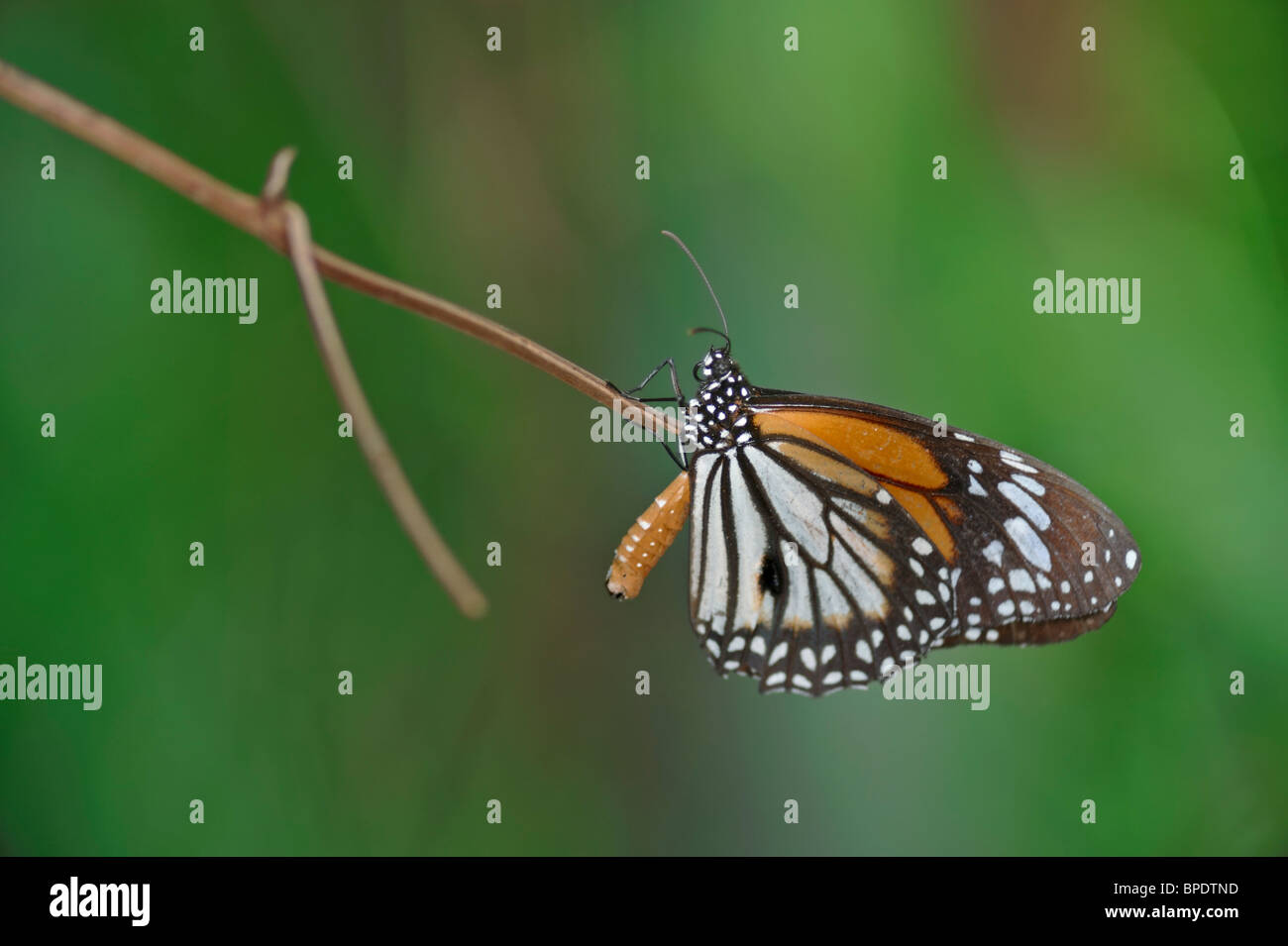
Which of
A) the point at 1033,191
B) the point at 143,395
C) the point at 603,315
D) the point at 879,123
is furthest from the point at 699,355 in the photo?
the point at 143,395

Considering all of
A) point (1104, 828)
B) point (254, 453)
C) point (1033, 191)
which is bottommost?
point (1104, 828)

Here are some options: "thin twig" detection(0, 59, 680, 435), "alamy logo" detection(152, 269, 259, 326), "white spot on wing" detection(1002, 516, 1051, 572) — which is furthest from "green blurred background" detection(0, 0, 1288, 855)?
"thin twig" detection(0, 59, 680, 435)

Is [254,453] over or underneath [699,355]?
underneath

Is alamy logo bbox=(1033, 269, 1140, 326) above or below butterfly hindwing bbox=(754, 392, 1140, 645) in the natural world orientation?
above

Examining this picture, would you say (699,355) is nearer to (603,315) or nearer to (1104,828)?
(603,315)

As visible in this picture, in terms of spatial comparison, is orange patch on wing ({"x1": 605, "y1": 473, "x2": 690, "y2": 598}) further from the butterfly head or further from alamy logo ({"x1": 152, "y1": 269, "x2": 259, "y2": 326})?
alamy logo ({"x1": 152, "y1": 269, "x2": 259, "y2": 326})

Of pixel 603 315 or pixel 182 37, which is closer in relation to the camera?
pixel 182 37

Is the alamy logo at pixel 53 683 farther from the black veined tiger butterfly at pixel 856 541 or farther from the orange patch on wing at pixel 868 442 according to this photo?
the orange patch on wing at pixel 868 442
